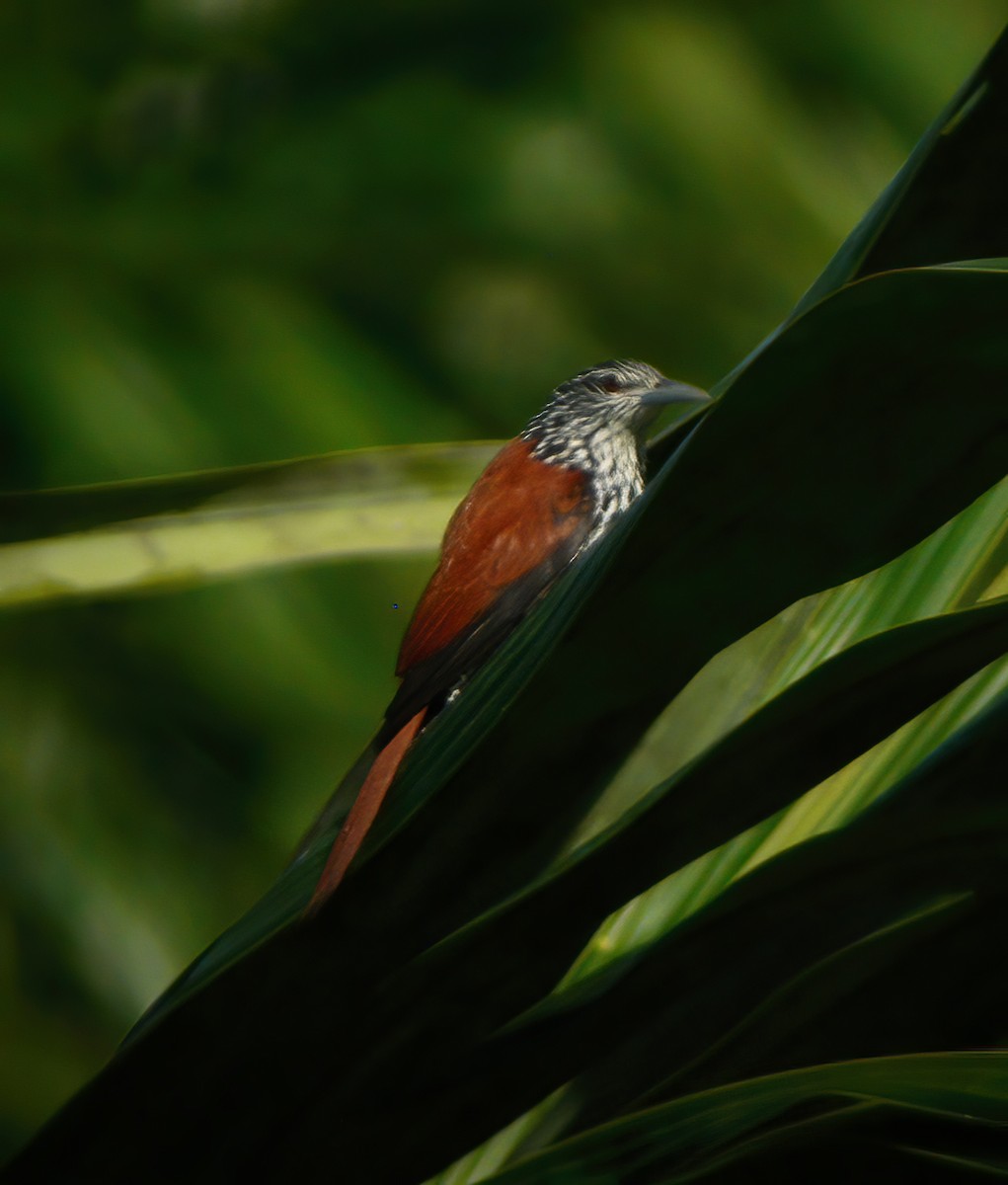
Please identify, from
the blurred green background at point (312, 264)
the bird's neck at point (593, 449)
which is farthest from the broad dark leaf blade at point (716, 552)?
the bird's neck at point (593, 449)

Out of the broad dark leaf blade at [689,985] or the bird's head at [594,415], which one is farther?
the bird's head at [594,415]

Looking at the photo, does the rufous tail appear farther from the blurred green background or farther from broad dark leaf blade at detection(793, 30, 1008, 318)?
broad dark leaf blade at detection(793, 30, 1008, 318)

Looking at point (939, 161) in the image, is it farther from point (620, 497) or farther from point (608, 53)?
point (620, 497)

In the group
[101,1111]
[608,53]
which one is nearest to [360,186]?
[608,53]

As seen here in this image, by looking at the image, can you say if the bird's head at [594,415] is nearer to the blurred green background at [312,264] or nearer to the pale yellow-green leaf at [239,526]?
the blurred green background at [312,264]

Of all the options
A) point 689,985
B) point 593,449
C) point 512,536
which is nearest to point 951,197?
point 689,985

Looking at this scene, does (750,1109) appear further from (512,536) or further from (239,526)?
(512,536)
